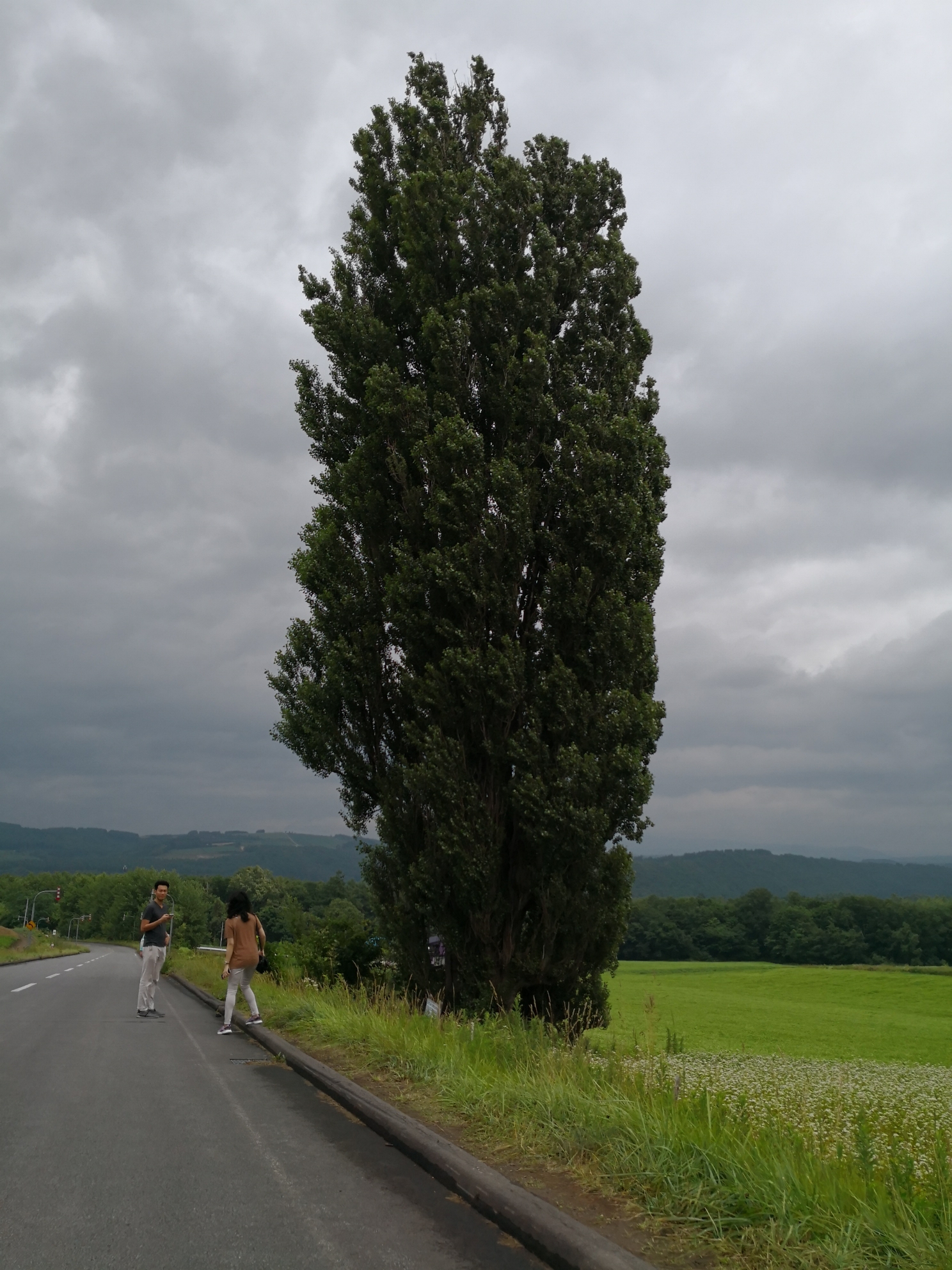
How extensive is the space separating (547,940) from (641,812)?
2087 millimetres

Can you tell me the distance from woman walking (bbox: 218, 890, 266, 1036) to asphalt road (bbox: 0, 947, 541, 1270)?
276 centimetres

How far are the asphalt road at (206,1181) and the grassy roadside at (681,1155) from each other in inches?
27.7

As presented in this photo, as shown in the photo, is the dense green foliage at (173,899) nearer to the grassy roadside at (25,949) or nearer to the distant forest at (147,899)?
the distant forest at (147,899)

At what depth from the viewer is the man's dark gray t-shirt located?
47.5 ft

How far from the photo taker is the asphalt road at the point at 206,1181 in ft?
13.3

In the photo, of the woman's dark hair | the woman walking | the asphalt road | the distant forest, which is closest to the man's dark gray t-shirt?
the woman's dark hair

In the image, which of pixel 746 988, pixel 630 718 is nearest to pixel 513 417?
pixel 630 718

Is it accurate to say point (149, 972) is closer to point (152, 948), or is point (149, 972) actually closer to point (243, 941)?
point (152, 948)

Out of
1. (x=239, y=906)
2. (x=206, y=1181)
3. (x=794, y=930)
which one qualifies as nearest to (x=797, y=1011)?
(x=239, y=906)

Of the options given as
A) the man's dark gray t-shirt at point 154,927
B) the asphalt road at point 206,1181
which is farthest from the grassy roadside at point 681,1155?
the man's dark gray t-shirt at point 154,927

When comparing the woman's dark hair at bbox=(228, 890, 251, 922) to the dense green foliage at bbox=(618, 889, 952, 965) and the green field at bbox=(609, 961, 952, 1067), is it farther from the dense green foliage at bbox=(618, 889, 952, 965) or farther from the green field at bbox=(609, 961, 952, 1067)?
the dense green foliage at bbox=(618, 889, 952, 965)

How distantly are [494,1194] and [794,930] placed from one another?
6704 cm

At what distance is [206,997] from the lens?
60.2ft

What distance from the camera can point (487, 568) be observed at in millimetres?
12719
